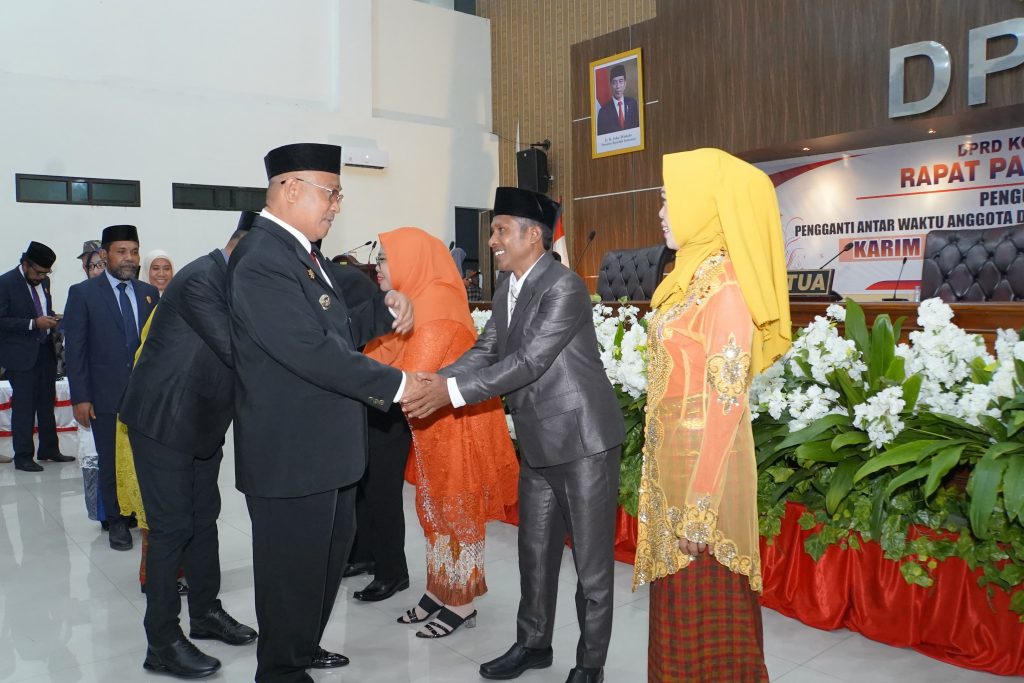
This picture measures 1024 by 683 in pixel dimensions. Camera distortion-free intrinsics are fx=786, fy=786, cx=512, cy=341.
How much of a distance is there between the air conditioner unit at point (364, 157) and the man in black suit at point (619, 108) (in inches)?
137

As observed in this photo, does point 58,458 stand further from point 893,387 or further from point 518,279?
point 893,387

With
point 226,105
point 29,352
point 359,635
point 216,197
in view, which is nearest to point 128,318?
point 359,635

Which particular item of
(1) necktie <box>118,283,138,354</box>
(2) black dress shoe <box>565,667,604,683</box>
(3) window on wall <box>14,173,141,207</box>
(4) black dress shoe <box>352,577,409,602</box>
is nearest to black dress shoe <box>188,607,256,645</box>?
(4) black dress shoe <box>352,577,409,602</box>

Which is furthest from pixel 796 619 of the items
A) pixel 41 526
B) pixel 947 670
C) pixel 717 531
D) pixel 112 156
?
pixel 112 156

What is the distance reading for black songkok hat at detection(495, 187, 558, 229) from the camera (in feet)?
7.70

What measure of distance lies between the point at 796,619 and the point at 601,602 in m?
0.97

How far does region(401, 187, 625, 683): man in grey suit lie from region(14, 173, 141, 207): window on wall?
7662 mm

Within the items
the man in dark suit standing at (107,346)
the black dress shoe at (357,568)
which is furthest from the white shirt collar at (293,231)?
the man in dark suit standing at (107,346)

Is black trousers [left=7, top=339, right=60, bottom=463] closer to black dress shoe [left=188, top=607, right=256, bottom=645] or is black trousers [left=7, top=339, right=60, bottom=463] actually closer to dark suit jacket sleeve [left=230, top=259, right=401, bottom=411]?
black dress shoe [left=188, top=607, right=256, bottom=645]

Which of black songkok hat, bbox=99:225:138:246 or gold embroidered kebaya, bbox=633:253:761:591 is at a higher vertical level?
black songkok hat, bbox=99:225:138:246

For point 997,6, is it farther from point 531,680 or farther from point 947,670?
point 531,680

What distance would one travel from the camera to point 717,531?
5.61 ft

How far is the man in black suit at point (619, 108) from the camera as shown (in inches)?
316

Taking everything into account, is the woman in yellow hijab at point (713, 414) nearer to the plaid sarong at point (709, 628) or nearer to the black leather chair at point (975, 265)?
the plaid sarong at point (709, 628)
